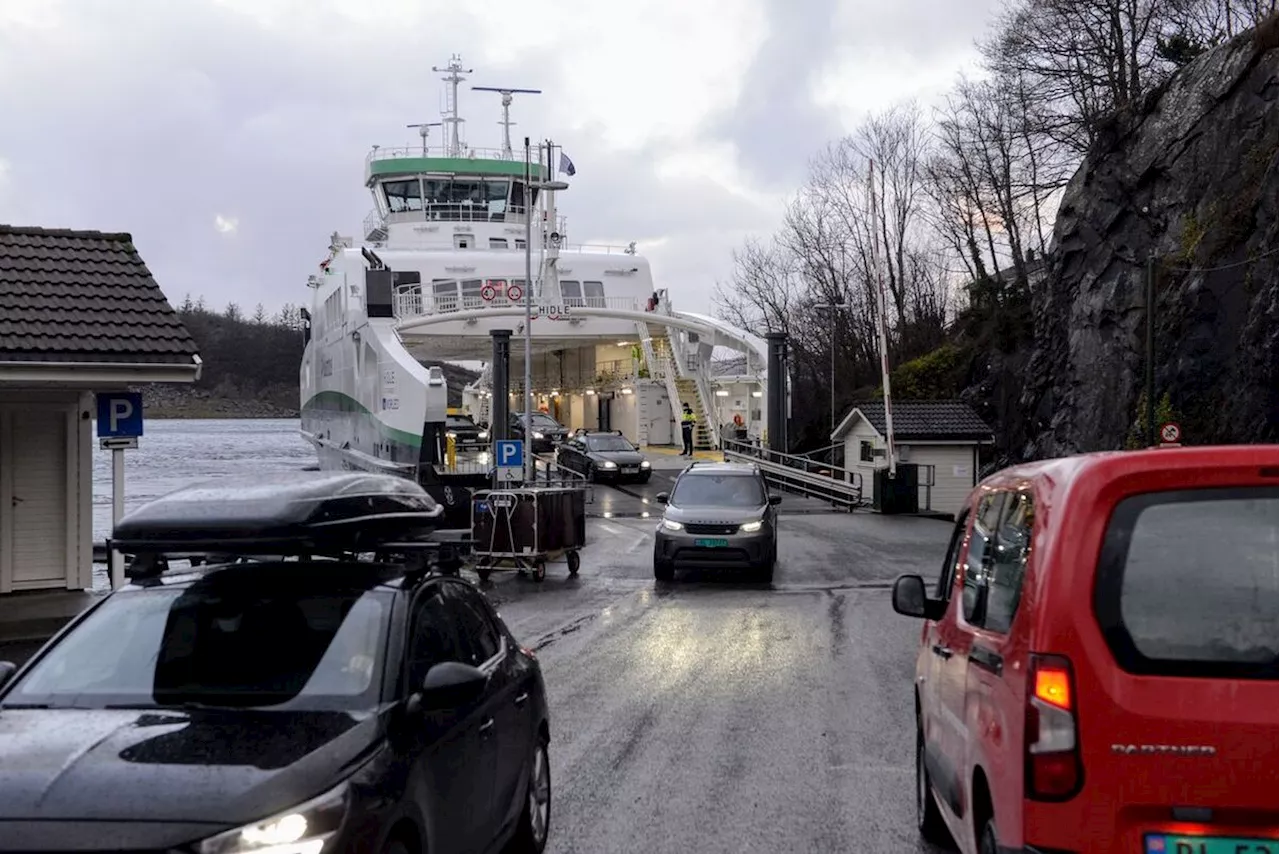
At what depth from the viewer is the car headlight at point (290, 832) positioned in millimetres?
3580

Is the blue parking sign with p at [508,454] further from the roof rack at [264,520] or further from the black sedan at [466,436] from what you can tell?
the roof rack at [264,520]

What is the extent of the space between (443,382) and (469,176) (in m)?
20.0

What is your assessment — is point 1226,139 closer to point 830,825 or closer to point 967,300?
point 830,825

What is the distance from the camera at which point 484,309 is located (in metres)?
42.3

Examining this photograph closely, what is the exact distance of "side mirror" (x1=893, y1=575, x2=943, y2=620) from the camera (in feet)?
18.6

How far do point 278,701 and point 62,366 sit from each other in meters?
9.99

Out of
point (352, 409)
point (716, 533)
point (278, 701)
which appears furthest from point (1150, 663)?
point (352, 409)

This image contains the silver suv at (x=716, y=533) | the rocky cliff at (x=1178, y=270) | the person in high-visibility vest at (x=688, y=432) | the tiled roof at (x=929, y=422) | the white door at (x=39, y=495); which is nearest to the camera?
the white door at (x=39, y=495)

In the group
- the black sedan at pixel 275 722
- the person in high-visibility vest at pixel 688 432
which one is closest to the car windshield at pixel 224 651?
the black sedan at pixel 275 722

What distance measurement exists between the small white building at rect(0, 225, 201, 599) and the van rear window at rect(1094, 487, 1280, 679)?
38.7ft

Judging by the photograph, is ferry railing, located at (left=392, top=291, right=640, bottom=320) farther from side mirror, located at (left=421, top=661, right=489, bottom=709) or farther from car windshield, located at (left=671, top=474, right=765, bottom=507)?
side mirror, located at (left=421, top=661, right=489, bottom=709)

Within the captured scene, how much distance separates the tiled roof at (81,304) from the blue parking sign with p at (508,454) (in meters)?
12.2

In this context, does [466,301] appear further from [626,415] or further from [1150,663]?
[1150,663]

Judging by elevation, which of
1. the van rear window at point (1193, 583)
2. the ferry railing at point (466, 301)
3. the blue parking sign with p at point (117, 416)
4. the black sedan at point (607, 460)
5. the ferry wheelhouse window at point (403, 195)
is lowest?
the black sedan at point (607, 460)
